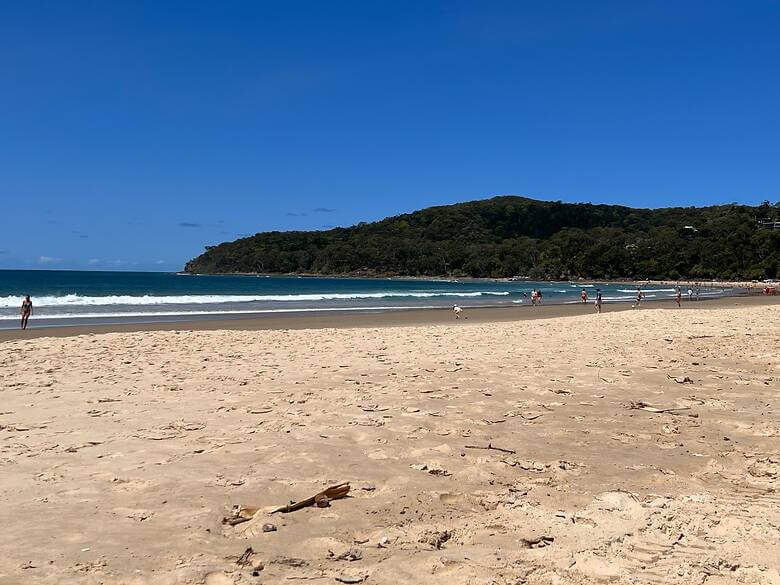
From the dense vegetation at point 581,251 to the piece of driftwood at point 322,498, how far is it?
13052 cm

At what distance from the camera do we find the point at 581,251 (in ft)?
497

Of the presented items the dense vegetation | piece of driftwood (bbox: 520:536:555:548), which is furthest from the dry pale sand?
the dense vegetation

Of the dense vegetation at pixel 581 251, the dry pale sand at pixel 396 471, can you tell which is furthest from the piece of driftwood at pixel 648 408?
the dense vegetation at pixel 581 251

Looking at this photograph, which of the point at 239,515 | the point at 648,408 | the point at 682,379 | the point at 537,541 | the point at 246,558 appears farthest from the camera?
the point at 682,379

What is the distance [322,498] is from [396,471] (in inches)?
Result: 30.3

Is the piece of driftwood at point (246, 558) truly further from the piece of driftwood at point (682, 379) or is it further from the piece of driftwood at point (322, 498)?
the piece of driftwood at point (682, 379)

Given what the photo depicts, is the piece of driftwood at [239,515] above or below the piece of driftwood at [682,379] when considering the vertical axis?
above

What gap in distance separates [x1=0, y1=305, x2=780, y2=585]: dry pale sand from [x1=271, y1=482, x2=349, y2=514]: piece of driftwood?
58 millimetres

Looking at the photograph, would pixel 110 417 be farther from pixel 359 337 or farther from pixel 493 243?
pixel 493 243

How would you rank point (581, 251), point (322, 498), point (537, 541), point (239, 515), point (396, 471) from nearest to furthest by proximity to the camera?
point (537, 541)
point (239, 515)
point (322, 498)
point (396, 471)
point (581, 251)

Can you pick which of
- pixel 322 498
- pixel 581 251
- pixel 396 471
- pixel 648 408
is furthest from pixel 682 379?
pixel 581 251

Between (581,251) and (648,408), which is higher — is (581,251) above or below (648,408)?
above

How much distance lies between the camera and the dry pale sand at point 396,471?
2.99m

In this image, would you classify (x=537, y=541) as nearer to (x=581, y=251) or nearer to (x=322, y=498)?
(x=322, y=498)
